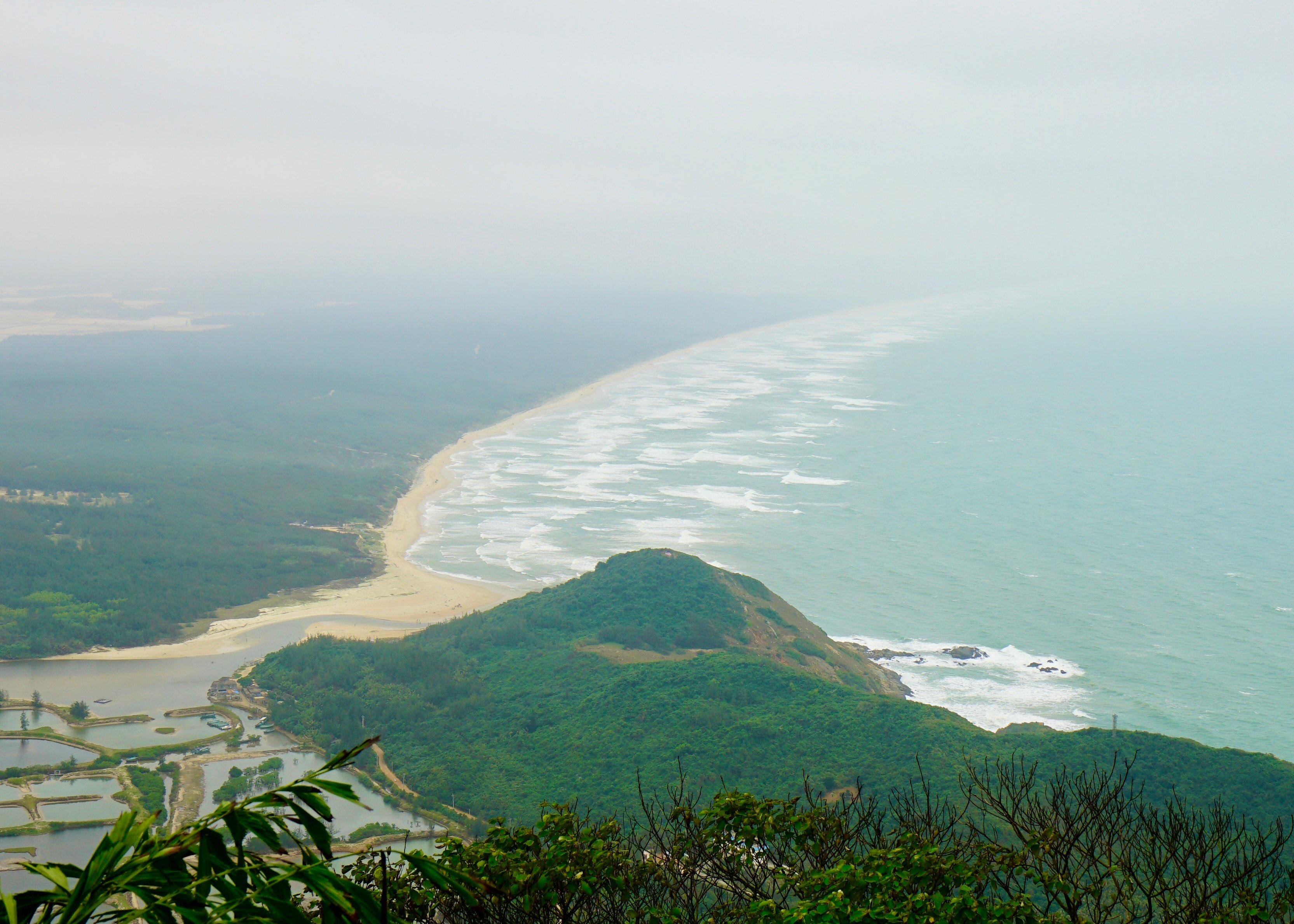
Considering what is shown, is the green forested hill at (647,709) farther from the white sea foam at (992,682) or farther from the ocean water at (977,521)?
the ocean water at (977,521)

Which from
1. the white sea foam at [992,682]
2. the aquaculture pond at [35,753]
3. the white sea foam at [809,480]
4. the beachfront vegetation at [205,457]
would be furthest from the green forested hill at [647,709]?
the white sea foam at [809,480]

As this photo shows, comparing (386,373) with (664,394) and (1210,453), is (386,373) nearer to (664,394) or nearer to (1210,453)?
(664,394)

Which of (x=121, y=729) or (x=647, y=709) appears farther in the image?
(x=121, y=729)

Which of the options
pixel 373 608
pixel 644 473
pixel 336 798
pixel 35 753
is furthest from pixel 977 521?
pixel 35 753

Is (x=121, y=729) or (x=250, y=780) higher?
(x=250, y=780)

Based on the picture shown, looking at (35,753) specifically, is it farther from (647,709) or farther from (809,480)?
(809,480)

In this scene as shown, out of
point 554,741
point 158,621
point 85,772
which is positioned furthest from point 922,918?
point 158,621
